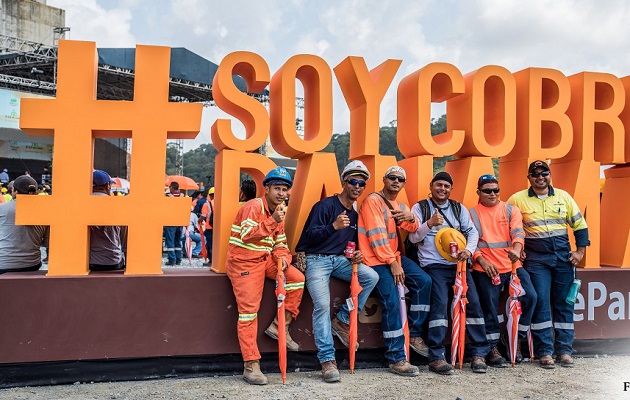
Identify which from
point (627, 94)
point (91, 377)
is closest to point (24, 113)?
point (91, 377)

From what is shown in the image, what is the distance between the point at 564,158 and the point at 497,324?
2.27 m

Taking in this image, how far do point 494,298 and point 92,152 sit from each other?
13.1ft

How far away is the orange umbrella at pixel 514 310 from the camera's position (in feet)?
16.9

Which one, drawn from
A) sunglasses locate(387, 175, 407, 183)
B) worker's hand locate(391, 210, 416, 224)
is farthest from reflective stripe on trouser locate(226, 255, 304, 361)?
sunglasses locate(387, 175, 407, 183)

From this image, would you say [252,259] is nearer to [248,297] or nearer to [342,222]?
[248,297]

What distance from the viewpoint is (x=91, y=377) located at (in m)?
4.57

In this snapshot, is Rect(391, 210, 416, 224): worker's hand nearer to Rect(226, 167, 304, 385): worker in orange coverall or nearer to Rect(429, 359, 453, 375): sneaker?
Rect(226, 167, 304, 385): worker in orange coverall

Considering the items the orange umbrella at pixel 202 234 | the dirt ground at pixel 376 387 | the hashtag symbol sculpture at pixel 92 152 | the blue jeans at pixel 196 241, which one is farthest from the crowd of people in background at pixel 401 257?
the blue jeans at pixel 196 241

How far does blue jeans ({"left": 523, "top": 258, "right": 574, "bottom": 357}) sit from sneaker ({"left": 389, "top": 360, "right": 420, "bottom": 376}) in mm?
1386

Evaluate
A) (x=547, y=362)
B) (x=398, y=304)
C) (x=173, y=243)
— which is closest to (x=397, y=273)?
(x=398, y=304)

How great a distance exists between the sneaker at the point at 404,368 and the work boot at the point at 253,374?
1213 millimetres

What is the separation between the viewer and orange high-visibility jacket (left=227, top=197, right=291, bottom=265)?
4.47 metres

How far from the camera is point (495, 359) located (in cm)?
521

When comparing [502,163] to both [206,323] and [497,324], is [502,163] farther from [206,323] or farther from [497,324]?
[206,323]
